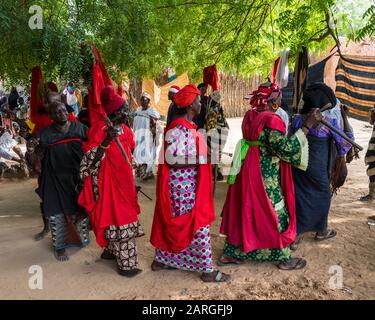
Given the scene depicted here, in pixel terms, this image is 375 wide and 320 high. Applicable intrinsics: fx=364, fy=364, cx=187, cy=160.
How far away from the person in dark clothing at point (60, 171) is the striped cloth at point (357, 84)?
191 inches

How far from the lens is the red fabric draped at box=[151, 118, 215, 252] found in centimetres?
338

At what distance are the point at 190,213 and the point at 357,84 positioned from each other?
4902 mm

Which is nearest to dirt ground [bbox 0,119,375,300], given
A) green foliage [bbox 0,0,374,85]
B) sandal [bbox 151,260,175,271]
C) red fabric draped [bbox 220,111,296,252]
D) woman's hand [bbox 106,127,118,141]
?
sandal [bbox 151,260,175,271]

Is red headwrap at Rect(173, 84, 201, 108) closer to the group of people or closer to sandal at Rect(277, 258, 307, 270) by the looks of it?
the group of people

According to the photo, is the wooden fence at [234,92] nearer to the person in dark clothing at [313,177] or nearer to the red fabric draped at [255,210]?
the person in dark clothing at [313,177]

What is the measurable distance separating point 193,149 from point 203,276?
1237 millimetres

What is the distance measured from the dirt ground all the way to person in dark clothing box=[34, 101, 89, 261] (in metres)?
0.38

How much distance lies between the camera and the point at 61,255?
4.08 m

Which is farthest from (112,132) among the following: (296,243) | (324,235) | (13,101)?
(13,101)

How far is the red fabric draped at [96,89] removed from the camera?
3.74 m

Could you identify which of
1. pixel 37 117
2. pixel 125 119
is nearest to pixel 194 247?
pixel 125 119

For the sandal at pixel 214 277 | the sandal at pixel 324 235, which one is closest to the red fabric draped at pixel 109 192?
the sandal at pixel 214 277

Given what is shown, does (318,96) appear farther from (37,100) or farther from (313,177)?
(37,100)
